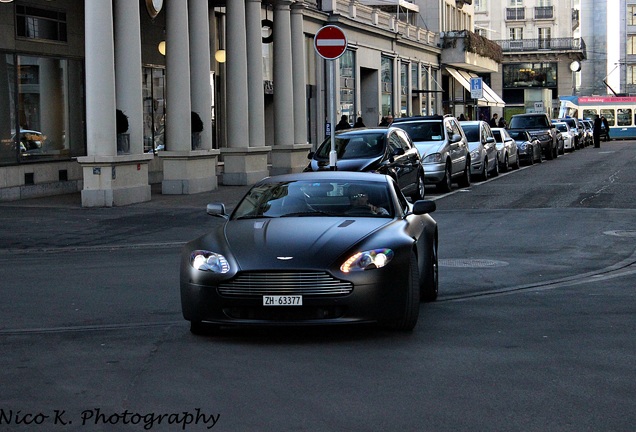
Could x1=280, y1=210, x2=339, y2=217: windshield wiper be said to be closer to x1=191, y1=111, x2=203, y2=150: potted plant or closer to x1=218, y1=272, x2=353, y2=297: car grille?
x1=218, y1=272, x2=353, y2=297: car grille

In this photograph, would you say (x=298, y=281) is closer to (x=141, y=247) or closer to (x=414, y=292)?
(x=414, y=292)

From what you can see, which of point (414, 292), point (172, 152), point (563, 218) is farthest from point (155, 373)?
point (172, 152)

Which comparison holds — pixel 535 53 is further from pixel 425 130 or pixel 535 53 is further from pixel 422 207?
pixel 422 207

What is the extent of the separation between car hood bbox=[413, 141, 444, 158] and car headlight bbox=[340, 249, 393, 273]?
18.5 meters

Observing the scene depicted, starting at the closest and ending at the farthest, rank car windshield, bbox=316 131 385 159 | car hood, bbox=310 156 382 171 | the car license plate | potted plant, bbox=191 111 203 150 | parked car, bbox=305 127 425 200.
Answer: the car license plate → car hood, bbox=310 156 382 171 → parked car, bbox=305 127 425 200 → car windshield, bbox=316 131 385 159 → potted plant, bbox=191 111 203 150

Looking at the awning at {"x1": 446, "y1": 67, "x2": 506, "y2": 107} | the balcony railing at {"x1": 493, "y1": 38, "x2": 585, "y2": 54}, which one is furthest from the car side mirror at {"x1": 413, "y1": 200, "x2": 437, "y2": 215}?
the balcony railing at {"x1": 493, "y1": 38, "x2": 585, "y2": 54}

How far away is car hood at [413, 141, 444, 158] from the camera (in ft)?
89.3

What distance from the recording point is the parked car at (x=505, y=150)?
36844 mm

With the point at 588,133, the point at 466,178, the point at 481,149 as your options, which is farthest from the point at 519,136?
the point at 588,133

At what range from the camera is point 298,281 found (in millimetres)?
8547

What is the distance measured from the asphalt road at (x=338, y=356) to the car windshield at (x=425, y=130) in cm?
1233

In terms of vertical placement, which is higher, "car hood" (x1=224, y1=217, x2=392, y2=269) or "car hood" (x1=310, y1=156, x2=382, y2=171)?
"car hood" (x1=310, y1=156, x2=382, y2=171)

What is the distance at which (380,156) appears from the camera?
23.0 meters

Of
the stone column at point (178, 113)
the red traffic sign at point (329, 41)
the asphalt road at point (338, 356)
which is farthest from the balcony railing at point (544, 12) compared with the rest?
the asphalt road at point (338, 356)
